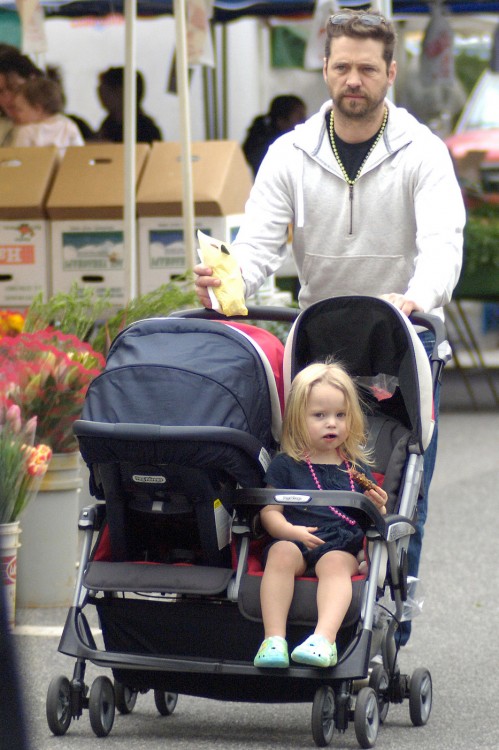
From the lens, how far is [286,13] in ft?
45.0

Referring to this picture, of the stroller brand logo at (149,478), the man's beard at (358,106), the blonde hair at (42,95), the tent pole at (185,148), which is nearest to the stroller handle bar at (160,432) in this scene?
the stroller brand logo at (149,478)

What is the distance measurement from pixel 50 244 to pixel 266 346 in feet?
13.2

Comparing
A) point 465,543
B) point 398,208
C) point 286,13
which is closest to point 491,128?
point 286,13

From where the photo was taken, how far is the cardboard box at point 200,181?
25.5 ft

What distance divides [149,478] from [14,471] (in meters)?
1.05

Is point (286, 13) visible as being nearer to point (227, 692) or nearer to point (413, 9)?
point (413, 9)

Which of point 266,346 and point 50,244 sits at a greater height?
point 266,346

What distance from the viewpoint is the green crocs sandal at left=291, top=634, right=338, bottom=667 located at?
366cm

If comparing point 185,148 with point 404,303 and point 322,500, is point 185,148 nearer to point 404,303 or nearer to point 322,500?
point 404,303

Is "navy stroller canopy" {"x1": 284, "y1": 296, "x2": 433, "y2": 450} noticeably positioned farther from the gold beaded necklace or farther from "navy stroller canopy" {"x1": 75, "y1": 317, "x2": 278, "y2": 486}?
the gold beaded necklace

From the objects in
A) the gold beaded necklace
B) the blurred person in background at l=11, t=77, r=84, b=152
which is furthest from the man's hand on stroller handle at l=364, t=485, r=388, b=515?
the blurred person in background at l=11, t=77, r=84, b=152

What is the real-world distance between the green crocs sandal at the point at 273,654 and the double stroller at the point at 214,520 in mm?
36

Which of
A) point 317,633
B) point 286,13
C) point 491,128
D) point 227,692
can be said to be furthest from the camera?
point 491,128

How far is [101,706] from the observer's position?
13.2 ft
